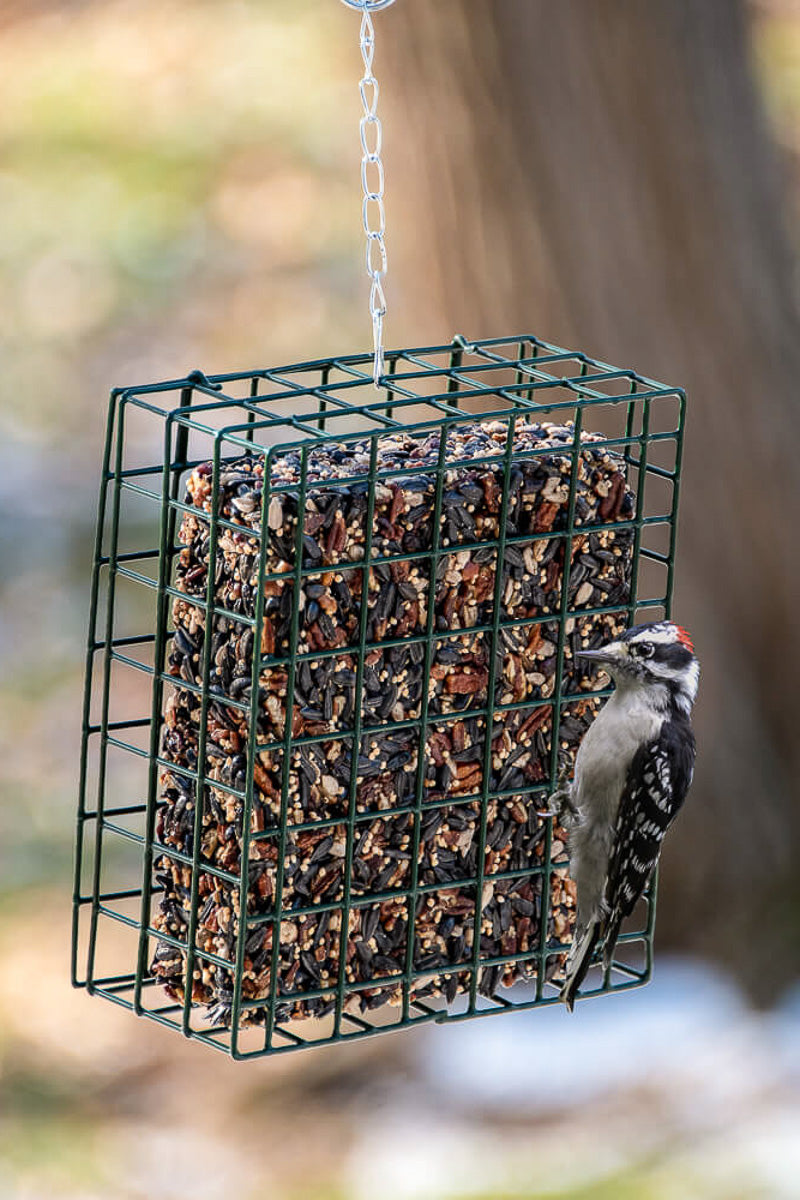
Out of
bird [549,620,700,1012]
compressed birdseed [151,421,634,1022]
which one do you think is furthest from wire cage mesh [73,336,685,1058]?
bird [549,620,700,1012]

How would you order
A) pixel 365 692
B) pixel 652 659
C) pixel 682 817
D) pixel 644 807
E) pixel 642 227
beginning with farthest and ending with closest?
pixel 682 817 < pixel 642 227 < pixel 644 807 < pixel 652 659 < pixel 365 692

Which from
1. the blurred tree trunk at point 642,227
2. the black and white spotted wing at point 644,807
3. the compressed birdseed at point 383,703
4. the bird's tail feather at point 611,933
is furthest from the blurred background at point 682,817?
the bird's tail feather at point 611,933

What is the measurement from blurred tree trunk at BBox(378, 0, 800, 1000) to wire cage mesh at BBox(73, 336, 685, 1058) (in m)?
2.96

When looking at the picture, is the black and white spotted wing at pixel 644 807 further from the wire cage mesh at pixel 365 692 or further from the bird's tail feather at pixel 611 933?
the wire cage mesh at pixel 365 692

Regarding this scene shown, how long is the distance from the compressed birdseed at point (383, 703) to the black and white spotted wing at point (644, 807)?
20 cm

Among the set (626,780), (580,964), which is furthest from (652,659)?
(580,964)

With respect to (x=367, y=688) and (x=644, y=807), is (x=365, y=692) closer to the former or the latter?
(x=367, y=688)

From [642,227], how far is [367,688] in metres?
3.82

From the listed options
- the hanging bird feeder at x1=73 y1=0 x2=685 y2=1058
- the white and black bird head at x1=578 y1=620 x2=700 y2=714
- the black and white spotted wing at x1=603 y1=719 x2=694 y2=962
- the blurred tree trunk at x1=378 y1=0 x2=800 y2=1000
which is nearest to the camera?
the hanging bird feeder at x1=73 y1=0 x2=685 y2=1058

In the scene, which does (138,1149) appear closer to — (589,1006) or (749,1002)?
(589,1006)

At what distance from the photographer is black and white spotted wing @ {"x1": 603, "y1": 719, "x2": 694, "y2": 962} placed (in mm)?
4184

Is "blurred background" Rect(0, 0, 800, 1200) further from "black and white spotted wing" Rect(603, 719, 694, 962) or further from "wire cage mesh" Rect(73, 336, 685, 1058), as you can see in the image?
"black and white spotted wing" Rect(603, 719, 694, 962)

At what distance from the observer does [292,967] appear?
13.4ft

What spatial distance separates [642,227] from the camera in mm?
7297
